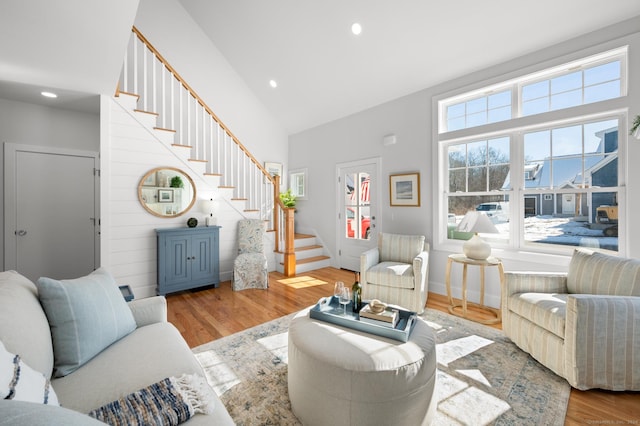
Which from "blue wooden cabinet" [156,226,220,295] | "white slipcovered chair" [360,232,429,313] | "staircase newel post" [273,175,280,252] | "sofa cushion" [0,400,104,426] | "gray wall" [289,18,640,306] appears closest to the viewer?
"sofa cushion" [0,400,104,426]

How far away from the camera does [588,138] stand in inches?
115

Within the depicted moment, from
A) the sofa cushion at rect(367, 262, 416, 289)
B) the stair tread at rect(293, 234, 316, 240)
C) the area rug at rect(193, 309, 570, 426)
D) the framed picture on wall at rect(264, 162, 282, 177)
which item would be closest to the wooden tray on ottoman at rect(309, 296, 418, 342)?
the area rug at rect(193, 309, 570, 426)

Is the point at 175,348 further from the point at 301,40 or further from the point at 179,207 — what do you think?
the point at 301,40

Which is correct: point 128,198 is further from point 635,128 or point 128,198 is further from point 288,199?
point 635,128

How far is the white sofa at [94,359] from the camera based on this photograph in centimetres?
112

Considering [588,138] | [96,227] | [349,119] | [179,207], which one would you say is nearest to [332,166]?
[349,119]

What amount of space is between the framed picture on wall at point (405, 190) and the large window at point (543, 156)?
389 millimetres

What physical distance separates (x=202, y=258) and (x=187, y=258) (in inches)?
8.2

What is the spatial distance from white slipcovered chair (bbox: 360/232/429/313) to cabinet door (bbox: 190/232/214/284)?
7.61 ft

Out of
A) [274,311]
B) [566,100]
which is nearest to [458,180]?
[566,100]

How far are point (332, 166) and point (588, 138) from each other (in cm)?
368

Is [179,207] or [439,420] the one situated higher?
[179,207]

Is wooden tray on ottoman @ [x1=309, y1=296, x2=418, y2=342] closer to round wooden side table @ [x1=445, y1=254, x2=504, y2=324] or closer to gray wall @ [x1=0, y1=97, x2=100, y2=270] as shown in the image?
round wooden side table @ [x1=445, y1=254, x2=504, y2=324]

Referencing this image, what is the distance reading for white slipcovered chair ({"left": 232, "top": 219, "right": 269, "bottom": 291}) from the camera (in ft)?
13.5
